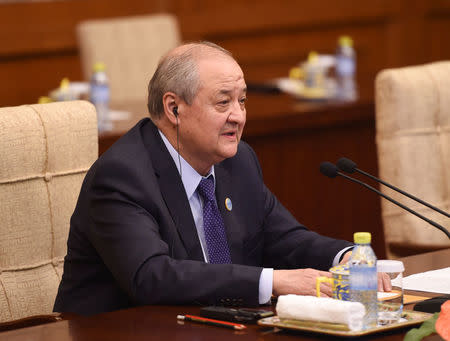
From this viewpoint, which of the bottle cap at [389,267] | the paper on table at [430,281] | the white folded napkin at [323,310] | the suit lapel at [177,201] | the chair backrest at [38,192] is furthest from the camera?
the chair backrest at [38,192]

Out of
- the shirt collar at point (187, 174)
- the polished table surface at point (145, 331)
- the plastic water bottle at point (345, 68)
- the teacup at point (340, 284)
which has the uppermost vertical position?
the plastic water bottle at point (345, 68)

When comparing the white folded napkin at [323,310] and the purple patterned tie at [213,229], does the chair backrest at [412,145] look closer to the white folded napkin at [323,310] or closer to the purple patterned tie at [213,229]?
the purple patterned tie at [213,229]

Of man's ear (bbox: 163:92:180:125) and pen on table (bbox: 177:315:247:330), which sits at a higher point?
man's ear (bbox: 163:92:180:125)

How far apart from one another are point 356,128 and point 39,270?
2.31m

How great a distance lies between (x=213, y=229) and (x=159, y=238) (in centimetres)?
26

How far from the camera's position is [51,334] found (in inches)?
73.5

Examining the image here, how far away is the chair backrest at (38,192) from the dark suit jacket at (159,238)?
0.12m

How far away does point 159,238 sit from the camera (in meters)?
2.22

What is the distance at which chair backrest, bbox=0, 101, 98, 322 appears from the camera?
8.13 ft

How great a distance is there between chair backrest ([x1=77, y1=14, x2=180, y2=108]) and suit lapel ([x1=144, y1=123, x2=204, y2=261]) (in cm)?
261

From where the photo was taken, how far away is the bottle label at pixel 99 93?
14.5 feet

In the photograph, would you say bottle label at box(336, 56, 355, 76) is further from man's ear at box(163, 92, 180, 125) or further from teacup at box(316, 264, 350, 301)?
→ teacup at box(316, 264, 350, 301)

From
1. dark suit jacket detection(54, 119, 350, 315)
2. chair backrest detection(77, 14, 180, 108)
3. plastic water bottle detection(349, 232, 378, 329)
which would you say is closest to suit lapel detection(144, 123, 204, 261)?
dark suit jacket detection(54, 119, 350, 315)

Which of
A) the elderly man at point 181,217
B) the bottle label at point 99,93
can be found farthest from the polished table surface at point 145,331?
the bottle label at point 99,93
